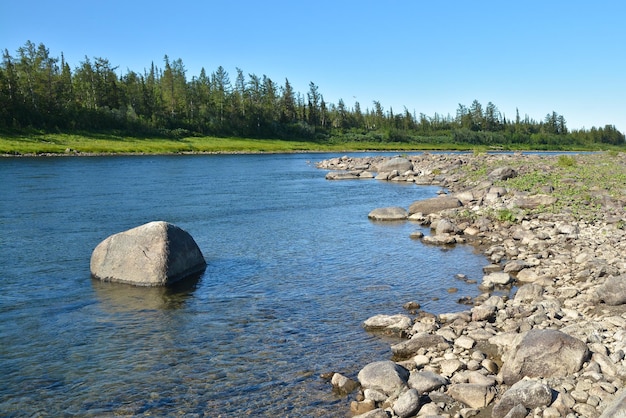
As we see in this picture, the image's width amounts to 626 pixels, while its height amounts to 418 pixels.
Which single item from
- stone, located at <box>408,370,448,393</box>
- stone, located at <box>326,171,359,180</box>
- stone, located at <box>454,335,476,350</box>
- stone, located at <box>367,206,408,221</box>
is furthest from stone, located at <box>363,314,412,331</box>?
stone, located at <box>326,171,359,180</box>

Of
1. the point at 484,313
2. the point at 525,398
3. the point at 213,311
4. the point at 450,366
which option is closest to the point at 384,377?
the point at 450,366

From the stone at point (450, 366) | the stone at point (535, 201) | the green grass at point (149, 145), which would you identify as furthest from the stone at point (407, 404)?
the green grass at point (149, 145)

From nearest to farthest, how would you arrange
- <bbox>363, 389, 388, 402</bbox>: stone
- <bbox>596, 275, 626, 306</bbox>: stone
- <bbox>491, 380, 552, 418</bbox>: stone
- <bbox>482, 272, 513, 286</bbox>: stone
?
1. <bbox>491, 380, 552, 418</bbox>: stone
2. <bbox>363, 389, 388, 402</bbox>: stone
3. <bbox>596, 275, 626, 306</bbox>: stone
4. <bbox>482, 272, 513, 286</bbox>: stone

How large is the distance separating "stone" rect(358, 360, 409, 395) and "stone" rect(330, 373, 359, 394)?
0.19 metres

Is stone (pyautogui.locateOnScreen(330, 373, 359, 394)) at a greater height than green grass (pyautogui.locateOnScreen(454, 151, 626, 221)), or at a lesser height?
lesser

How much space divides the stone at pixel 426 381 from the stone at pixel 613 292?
6.02 m

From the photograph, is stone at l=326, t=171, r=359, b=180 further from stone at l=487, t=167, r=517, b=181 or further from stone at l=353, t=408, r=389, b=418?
stone at l=353, t=408, r=389, b=418

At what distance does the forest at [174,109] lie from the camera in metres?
111

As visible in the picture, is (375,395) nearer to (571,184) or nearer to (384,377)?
(384,377)

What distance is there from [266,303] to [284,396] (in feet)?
18.9

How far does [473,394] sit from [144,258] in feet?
39.1

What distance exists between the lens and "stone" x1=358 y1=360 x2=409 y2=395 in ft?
33.9

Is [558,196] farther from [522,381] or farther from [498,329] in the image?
[522,381]

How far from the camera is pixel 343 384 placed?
35.1 ft
